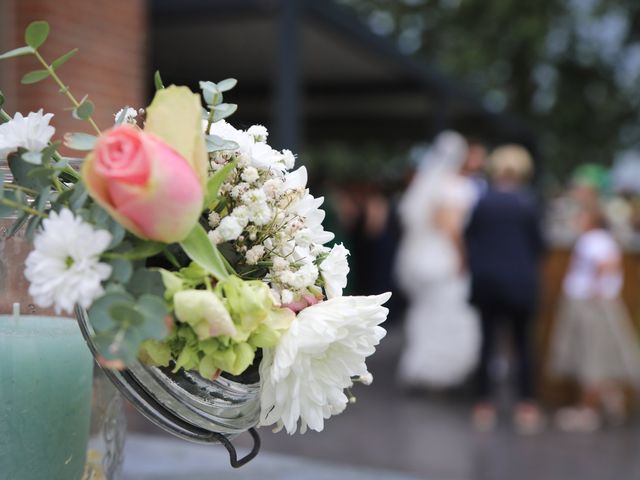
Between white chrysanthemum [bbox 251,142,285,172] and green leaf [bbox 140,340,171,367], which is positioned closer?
green leaf [bbox 140,340,171,367]

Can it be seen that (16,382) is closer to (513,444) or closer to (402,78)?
(513,444)

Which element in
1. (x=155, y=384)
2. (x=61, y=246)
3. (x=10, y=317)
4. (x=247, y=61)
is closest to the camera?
(x=61, y=246)

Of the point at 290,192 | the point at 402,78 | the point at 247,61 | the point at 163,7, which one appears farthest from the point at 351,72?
the point at 290,192

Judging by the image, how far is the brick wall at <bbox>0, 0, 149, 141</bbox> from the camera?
5.17 meters

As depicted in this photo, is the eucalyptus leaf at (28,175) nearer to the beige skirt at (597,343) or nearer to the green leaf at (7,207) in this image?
the green leaf at (7,207)

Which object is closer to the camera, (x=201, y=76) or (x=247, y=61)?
(x=247, y=61)

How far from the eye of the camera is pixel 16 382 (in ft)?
4.13

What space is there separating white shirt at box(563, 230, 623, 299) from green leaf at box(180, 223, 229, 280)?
5862mm

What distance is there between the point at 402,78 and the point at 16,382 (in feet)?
35.1

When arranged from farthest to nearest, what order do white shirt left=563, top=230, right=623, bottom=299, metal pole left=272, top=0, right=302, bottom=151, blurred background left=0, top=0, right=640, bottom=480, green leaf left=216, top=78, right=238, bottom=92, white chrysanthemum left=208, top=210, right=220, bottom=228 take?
metal pole left=272, top=0, right=302, bottom=151 < white shirt left=563, top=230, right=623, bottom=299 < blurred background left=0, top=0, right=640, bottom=480 < green leaf left=216, top=78, right=238, bottom=92 < white chrysanthemum left=208, top=210, right=220, bottom=228

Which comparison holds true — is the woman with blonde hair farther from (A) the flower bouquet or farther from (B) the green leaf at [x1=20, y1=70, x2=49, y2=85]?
(B) the green leaf at [x1=20, y1=70, x2=49, y2=85]

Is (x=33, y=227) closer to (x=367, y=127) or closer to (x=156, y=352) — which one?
(x=156, y=352)

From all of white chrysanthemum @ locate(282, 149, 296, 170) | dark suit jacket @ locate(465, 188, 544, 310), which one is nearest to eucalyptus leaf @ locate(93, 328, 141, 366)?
white chrysanthemum @ locate(282, 149, 296, 170)

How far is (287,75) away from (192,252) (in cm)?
615
